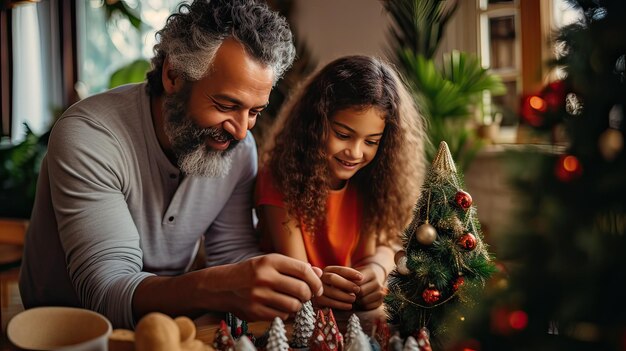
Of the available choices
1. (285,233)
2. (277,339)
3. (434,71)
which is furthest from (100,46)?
(277,339)

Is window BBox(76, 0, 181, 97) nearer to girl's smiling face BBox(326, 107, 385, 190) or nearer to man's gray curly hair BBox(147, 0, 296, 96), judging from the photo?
man's gray curly hair BBox(147, 0, 296, 96)

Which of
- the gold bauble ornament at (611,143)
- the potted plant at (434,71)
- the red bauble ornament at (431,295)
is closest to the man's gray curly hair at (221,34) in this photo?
the red bauble ornament at (431,295)

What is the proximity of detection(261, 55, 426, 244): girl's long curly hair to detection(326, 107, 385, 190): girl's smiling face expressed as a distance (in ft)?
0.04

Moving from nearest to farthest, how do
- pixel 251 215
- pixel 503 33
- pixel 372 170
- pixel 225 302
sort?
pixel 225 302
pixel 372 170
pixel 251 215
pixel 503 33

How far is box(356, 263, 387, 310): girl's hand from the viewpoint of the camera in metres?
1.22

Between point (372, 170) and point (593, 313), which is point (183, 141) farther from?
point (593, 313)

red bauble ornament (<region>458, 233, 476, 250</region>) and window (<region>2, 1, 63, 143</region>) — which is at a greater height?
window (<region>2, 1, 63, 143</region>)

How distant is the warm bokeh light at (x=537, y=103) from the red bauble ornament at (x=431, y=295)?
47 cm

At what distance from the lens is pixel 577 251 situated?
23.5 inches

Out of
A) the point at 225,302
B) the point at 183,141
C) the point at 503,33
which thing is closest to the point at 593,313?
the point at 225,302

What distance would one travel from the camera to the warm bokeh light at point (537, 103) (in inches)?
27.0

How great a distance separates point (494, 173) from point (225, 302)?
9.38 ft

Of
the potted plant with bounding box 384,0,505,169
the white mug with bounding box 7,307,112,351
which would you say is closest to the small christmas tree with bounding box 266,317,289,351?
the white mug with bounding box 7,307,112,351

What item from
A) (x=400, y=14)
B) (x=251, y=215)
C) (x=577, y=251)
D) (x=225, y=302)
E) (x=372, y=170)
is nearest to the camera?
(x=577, y=251)
